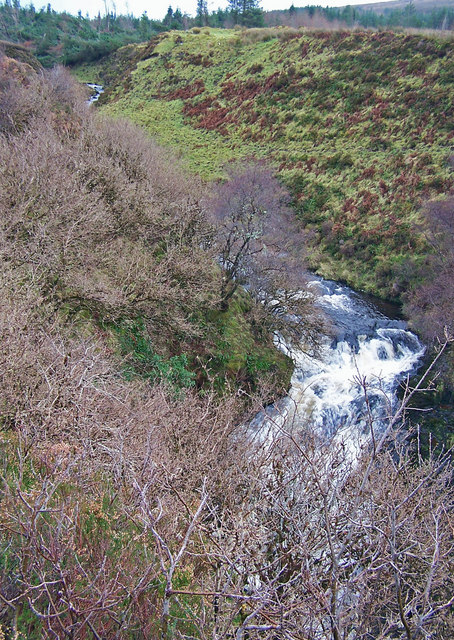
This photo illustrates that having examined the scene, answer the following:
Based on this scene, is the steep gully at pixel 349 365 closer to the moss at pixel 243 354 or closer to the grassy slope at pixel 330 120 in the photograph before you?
the moss at pixel 243 354

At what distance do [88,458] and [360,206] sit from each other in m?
24.6

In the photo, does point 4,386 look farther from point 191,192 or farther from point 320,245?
point 320,245

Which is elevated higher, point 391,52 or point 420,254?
point 391,52

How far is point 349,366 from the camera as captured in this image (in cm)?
1486

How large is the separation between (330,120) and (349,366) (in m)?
24.6

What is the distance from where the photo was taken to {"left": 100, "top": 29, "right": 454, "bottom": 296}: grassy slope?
2366 cm

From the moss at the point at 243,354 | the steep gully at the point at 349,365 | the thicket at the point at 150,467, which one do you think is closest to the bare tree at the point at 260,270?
the moss at the point at 243,354

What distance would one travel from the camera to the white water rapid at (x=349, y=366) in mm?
12078

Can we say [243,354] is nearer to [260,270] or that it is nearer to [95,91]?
[260,270]

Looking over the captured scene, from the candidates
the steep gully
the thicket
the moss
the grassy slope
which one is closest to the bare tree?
the moss

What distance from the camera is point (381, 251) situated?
22.6 m

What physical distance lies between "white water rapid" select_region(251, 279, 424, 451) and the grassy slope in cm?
363

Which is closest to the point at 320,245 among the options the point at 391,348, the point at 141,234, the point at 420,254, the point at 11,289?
the point at 420,254

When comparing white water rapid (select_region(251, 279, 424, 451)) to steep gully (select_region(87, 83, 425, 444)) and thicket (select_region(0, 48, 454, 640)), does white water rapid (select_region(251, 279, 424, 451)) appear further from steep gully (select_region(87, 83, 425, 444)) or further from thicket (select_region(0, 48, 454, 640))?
thicket (select_region(0, 48, 454, 640))
